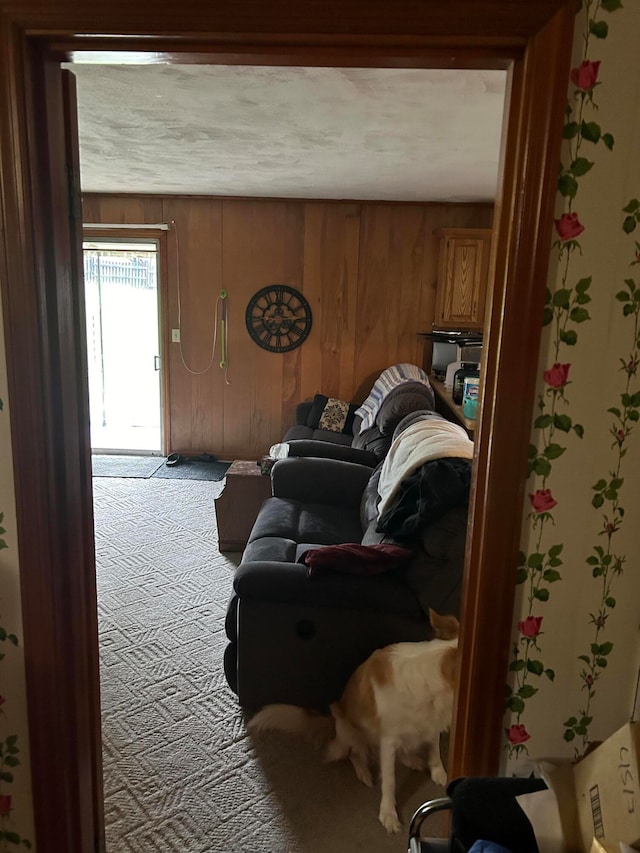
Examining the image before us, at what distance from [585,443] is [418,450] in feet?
4.66

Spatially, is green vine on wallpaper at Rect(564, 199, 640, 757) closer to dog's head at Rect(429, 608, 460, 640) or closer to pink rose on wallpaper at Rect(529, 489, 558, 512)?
pink rose on wallpaper at Rect(529, 489, 558, 512)

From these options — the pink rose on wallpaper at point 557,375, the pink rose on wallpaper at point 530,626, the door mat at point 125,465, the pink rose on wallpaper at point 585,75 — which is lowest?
the door mat at point 125,465

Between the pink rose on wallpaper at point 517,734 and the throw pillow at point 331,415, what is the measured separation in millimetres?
3796

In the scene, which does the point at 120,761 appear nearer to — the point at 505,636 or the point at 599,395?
the point at 505,636

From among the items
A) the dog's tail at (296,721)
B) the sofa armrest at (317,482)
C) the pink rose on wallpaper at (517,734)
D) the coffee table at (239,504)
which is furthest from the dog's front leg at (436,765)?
the coffee table at (239,504)

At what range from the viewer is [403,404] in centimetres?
399

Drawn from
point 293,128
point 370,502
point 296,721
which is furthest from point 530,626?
point 293,128

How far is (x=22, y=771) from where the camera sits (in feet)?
4.47

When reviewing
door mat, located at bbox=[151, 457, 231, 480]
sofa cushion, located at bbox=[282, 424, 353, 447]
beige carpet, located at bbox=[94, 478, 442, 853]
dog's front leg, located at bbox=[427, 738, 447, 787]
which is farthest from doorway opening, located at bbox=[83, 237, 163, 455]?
dog's front leg, located at bbox=[427, 738, 447, 787]

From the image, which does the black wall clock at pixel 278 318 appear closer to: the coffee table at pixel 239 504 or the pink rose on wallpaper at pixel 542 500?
the coffee table at pixel 239 504

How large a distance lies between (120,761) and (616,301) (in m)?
2.11

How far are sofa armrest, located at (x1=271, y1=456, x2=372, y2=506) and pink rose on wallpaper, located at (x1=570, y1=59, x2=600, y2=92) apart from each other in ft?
8.70

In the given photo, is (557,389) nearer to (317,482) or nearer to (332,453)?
(317,482)

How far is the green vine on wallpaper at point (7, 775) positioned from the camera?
1313 mm
